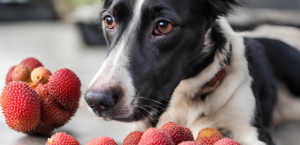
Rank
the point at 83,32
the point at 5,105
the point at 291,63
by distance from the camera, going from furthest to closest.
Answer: the point at 83,32, the point at 291,63, the point at 5,105

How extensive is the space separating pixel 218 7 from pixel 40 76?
0.90 meters

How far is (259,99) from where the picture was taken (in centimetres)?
191

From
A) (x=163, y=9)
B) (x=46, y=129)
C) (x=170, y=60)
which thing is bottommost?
(x=46, y=129)

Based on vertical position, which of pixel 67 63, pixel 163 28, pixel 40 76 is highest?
pixel 163 28

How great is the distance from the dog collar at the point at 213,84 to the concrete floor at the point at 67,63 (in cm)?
47

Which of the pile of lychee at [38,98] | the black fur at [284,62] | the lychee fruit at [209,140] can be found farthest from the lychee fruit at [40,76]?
the black fur at [284,62]

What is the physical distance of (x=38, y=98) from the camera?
1.41 meters

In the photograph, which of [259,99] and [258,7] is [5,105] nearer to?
[259,99]

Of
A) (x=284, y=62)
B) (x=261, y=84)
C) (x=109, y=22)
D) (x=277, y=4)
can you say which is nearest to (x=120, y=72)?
(x=109, y=22)

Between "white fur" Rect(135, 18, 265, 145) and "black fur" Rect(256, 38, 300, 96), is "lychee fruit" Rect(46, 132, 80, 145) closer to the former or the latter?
"white fur" Rect(135, 18, 265, 145)

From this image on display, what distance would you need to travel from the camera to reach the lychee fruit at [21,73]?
1.54 m

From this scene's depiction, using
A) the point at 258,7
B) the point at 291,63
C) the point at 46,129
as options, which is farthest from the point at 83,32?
the point at 46,129

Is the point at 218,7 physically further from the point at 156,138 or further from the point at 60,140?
the point at 60,140

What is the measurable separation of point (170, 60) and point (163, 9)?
222 mm
